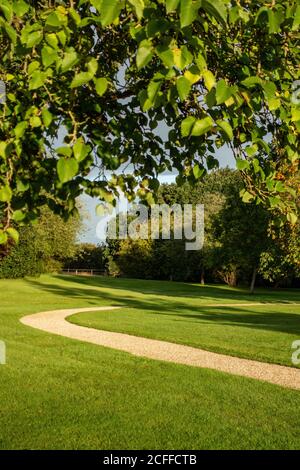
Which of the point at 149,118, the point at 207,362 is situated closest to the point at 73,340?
the point at 207,362

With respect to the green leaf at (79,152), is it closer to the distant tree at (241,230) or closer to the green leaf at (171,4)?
the green leaf at (171,4)

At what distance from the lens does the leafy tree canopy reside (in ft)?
8.34

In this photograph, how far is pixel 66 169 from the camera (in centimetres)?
262

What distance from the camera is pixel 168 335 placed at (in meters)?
17.4

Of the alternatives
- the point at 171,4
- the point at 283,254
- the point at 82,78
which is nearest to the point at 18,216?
the point at 82,78

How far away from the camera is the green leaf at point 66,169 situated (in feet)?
8.52

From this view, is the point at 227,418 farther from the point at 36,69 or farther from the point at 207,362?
the point at 36,69

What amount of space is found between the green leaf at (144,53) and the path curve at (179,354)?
9217 mm

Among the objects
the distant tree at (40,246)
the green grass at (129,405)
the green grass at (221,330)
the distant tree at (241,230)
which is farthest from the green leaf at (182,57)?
the distant tree at (40,246)

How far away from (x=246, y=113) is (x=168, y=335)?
14.6 metres

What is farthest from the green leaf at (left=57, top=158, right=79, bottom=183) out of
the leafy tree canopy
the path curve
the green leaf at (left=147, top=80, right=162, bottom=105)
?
the path curve

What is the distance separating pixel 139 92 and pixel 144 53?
0.64m

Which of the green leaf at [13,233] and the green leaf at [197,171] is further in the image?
the green leaf at [197,171]

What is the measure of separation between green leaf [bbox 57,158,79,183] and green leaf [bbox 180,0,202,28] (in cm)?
90
